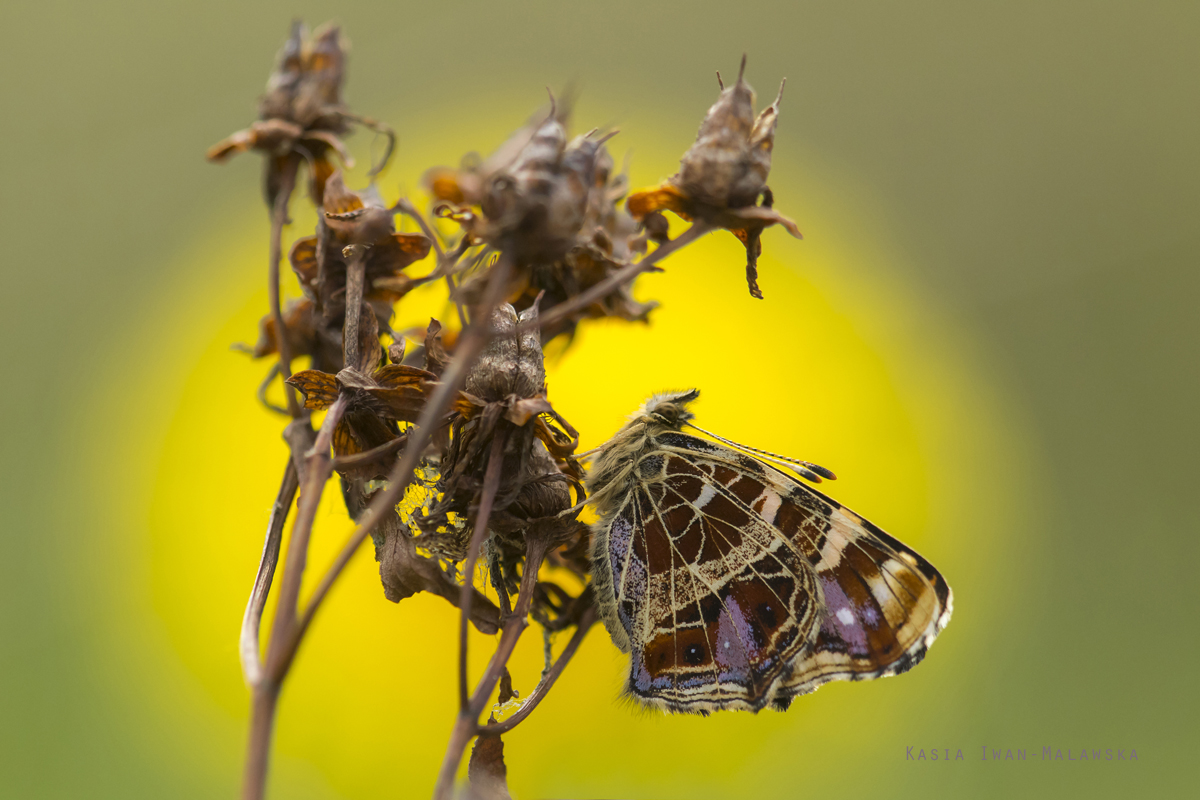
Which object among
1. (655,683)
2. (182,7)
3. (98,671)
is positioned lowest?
(98,671)

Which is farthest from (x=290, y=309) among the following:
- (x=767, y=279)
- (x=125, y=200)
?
(x=125, y=200)

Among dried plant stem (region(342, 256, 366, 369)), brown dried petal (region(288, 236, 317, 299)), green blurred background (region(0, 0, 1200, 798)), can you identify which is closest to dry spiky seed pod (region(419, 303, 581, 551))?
dried plant stem (region(342, 256, 366, 369))

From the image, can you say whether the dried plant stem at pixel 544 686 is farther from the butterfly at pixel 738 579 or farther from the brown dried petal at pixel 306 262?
the brown dried petal at pixel 306 262

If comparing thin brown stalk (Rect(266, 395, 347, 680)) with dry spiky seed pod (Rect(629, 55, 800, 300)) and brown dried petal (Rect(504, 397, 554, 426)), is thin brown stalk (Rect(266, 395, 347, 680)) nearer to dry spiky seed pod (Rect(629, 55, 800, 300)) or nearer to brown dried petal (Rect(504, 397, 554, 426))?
brown dried petal (Rect(504, 397, 554, 426))

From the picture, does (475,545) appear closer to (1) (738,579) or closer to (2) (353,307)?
(2) (353,307)

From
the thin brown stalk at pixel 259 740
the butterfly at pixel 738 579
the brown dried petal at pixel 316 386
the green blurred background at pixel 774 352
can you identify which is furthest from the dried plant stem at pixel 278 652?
the green blurred background at pixel 774 352

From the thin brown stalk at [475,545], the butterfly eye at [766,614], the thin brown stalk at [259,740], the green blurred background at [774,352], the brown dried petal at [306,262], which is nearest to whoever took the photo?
the thin brown stalk at [259,740]

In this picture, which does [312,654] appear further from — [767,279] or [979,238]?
[979,238]
